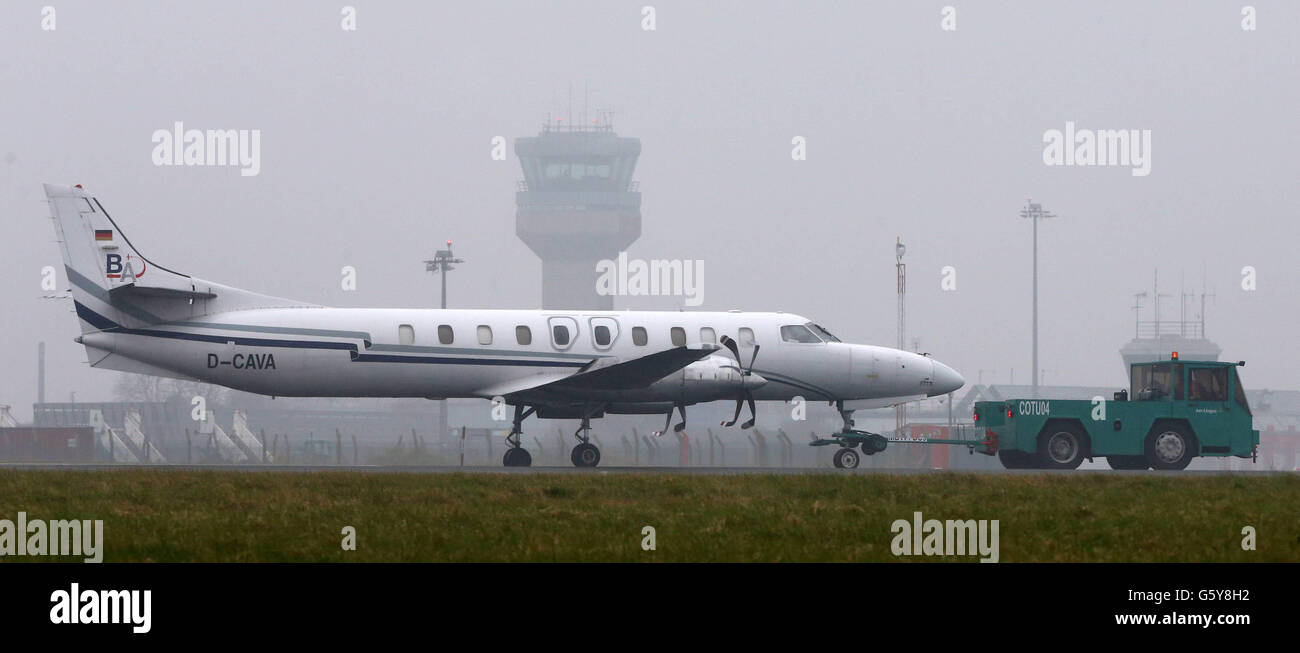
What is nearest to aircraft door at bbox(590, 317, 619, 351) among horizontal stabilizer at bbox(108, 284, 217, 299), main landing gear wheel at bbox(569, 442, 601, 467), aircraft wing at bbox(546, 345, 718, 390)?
aircraft wing at bbox(546, 345, 718, 390)

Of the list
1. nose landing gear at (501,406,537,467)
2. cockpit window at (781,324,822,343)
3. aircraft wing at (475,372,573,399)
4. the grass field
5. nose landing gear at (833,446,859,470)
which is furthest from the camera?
cockpit window at (781,324,822,343)

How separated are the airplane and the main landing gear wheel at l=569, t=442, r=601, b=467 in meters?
0.02

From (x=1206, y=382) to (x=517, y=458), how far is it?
17.4 metres

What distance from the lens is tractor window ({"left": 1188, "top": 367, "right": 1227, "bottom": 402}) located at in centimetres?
3688

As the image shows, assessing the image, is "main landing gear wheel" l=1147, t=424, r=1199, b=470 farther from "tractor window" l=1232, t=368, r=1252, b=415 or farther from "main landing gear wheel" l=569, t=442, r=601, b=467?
"main landing gear wheel" l=569, t=442, r=601, b=467

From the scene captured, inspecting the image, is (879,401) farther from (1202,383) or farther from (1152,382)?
(1202,383)

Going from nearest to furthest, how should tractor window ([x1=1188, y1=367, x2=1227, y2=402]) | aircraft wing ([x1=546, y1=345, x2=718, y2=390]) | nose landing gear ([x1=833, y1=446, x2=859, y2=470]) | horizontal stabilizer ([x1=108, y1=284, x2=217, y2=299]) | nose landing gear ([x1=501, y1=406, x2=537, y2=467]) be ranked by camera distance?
1. horizontal stabilizer ([x1=108, y1=284, x2=217, y2=299])
2. aircraft wing ([x1=546, y1=345, x2=718, y2=390])
3. nose landing gear ([x1=501, y1=406, x2=537, y2=467])
4. tractor window ([x1=1188, y1=367, x2=1227, y2=402])
5. nose landing gear ([x1=833, y1=446, x2=859, y2=470])

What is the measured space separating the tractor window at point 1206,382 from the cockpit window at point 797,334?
31.0 ft

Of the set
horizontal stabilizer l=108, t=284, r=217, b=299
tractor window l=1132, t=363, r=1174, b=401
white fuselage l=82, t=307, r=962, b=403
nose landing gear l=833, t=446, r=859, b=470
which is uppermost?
horizontal stabilizer l=108, t=284, r=217, b=299

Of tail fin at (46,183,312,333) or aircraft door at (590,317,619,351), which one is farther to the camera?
aircraft door at (590,317,619,351)

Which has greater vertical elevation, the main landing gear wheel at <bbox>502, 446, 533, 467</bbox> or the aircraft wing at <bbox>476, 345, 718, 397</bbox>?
the aircraft wing at <bbox>476, 345, 718, 397</bbox>

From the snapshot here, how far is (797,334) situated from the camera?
127 feet

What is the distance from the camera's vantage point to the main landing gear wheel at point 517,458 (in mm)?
36875

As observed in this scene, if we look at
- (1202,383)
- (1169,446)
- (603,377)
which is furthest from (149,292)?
(1202,383)
